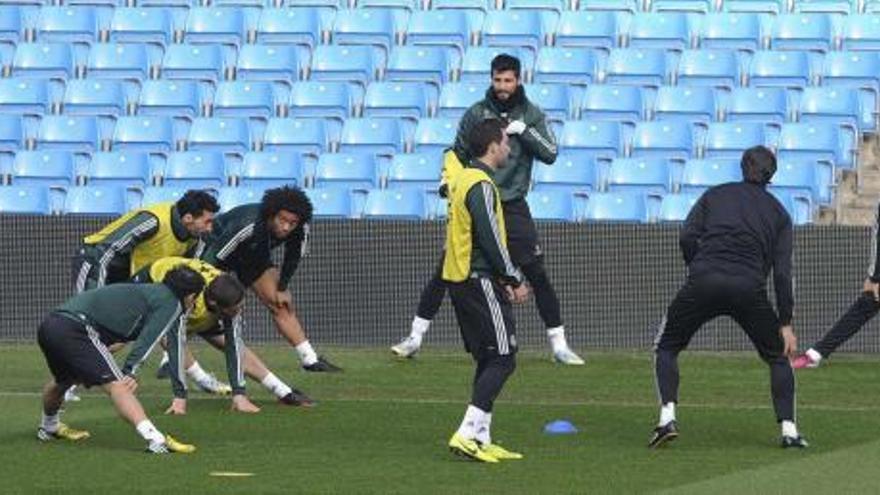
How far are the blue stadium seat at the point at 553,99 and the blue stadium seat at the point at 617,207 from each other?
1.99m

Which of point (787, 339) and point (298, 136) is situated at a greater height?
point (298, 136)

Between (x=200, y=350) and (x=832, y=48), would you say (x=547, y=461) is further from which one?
(x=832, y=48)

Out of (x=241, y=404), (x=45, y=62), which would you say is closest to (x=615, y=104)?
(x=45, y=62)

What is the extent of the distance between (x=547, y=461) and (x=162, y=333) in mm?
2409

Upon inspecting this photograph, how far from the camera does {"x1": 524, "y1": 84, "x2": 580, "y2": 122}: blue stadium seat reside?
992 inches

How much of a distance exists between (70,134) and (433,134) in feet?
13.3

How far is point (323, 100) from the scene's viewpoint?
26.0m

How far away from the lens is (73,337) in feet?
46.8

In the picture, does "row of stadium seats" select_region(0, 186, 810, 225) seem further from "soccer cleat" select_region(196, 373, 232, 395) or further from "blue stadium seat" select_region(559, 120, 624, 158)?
"soccer cleat" select_region(196, 373, 232, 395)

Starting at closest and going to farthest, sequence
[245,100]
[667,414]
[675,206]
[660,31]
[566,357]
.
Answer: [667,414] < [566,357] < [675,206] < [660,31] < [245,100]

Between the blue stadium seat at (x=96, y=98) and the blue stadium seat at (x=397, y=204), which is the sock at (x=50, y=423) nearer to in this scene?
the blue stadium seat at (x=397, y=204)

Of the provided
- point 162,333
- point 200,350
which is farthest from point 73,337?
point 200,350

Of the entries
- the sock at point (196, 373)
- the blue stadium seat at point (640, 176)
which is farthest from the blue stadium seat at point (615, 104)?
the sock at point (196, 373)

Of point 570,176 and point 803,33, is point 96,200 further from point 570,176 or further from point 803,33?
point 803,33
